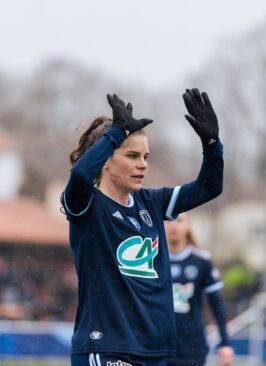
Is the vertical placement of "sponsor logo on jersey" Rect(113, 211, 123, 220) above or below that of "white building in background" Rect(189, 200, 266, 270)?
→ below

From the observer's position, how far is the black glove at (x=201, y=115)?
19.9 ft

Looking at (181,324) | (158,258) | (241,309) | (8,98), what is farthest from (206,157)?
(8,98)

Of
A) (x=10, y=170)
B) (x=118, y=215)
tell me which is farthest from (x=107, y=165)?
(x=10, y=170)

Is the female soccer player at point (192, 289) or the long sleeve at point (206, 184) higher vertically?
the long sleeve at point (206, 184)

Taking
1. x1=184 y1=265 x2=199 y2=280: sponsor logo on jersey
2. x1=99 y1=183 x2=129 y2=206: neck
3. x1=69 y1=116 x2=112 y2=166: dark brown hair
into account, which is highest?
x1=69 y1=116 x2=112 y2=166: dark brown hair

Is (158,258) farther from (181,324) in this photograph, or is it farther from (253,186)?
(253,186)

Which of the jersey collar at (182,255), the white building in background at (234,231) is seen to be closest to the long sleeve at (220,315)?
the jersey collar at (182,255)

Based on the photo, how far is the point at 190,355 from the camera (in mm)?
→ 8602

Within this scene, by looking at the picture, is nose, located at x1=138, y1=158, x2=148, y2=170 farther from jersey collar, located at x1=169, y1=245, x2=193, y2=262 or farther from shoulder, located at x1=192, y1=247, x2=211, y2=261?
shoulder, located at x1=192, y1=247, x2=211, y2=261

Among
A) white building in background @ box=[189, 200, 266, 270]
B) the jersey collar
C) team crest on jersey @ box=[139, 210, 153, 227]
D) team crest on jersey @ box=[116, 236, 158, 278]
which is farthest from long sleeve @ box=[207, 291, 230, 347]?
white building in background @ box=[189, 200, 266, 270]

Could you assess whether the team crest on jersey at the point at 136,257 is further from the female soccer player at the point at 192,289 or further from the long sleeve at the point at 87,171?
the female soccer player at the point at 192,289

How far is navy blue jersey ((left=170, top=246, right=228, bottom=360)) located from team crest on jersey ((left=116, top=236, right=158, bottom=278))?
2.66m

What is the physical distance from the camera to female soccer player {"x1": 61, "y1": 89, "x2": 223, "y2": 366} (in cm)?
584

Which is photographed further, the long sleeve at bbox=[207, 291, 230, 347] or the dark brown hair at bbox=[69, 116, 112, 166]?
the long sleeve at bbox=[207, 291, 230, 347]
